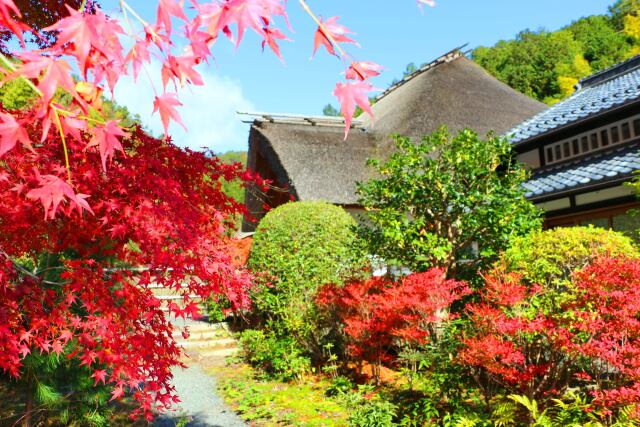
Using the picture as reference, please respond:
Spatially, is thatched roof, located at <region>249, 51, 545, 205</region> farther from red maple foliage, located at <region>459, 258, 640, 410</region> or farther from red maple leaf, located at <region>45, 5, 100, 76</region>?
red maple leaf, located at <region>45, 5, 100, 76</region>

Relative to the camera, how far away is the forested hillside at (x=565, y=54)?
98.5 feet

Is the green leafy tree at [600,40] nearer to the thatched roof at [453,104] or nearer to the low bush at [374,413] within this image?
the thatched roof at [453,104]

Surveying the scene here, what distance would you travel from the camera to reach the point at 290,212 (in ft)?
27.4

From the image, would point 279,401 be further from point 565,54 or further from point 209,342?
point 565,54

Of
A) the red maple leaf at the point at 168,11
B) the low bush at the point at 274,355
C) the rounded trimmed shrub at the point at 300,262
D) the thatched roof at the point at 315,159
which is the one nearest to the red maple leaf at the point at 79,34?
the red maple leaf at the point at 168,11

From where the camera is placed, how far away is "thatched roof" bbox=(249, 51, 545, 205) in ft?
48.0

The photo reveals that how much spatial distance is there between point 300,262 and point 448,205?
261cm

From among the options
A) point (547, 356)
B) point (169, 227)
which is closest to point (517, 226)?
point (547, 356)

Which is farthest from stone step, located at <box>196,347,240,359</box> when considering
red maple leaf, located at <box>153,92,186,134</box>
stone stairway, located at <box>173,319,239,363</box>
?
red maple leaf, located at <box>153,92,186,134</box>

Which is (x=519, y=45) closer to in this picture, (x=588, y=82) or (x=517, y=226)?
(x=588, y=82)

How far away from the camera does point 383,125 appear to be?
1778 cm

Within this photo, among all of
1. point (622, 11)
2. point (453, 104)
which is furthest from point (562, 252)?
point (622, 11)

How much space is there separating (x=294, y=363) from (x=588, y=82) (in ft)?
38.3

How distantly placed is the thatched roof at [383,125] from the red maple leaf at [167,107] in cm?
1247
